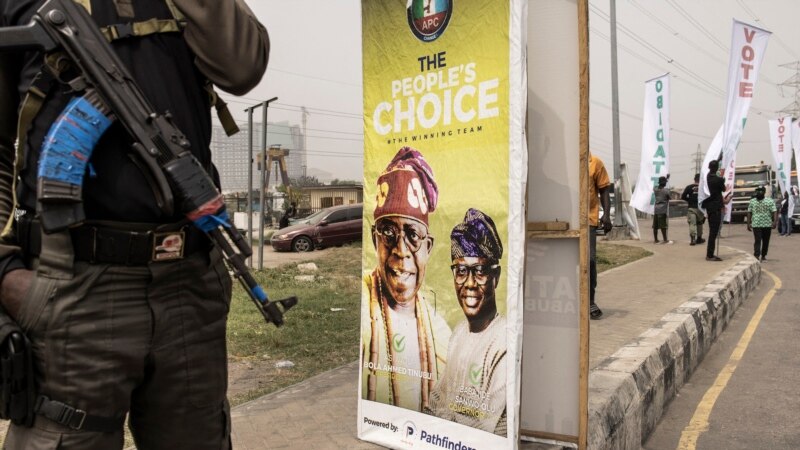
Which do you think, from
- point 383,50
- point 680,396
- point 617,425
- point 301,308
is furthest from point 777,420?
point 301,308

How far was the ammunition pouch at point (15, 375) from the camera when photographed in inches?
56.4

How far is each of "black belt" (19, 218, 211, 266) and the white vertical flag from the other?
13.6m

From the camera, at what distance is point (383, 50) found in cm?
329

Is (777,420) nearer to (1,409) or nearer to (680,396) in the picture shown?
(680,396)

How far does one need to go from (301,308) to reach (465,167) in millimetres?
5583

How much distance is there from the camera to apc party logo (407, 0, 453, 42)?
305 cm

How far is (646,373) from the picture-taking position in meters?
4.22

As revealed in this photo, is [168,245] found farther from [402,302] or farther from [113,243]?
[402,302]

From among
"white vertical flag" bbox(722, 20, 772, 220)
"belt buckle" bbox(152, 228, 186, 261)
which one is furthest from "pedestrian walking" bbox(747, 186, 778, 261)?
"belt buckle" bbox(152, 228, 186, 261)

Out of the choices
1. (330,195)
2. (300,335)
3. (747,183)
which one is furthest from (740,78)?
(330,195)

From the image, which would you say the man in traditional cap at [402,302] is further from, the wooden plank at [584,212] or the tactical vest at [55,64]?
the tactical vest at [55,64]

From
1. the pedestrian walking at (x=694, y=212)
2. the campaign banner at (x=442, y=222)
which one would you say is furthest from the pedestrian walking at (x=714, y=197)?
the campaign banner at (x=442, y=222)

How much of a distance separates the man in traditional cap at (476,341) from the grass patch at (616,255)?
931 centimetres

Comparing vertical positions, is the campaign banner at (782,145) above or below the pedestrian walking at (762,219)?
above
